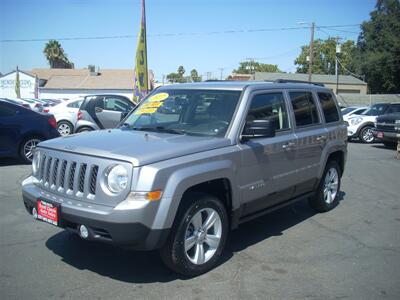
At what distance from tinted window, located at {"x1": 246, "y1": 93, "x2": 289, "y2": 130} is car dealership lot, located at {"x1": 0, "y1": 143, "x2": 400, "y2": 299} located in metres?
1.48

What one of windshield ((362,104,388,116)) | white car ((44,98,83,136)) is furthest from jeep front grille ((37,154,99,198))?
windshield ((362,104,388,116))

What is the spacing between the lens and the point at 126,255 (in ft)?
15.2

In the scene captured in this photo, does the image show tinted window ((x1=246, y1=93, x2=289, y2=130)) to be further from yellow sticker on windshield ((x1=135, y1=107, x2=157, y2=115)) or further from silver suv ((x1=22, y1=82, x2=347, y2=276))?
yellow sticker on windshield ((x1=135, y1=107, x2=157, y2=115))

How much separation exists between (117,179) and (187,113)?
162 cm

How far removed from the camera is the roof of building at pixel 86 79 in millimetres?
55625

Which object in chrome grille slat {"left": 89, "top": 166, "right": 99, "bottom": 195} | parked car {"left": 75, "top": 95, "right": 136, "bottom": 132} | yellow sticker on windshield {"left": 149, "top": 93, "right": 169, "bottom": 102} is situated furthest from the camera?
parked car {"left": 75, "top": 95, "right": 136, "bottom": 132}

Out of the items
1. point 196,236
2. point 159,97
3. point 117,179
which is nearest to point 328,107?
point 159,97

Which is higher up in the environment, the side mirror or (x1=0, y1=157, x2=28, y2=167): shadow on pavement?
the side mirror

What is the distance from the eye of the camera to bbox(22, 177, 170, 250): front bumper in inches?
139

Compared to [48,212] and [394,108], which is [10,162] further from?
[394,108]

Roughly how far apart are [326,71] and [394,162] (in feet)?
279

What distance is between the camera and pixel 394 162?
1209 cm

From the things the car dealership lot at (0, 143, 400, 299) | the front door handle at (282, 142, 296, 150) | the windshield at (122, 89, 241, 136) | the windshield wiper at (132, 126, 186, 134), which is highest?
the windshield at (122, 89, 241, 136)

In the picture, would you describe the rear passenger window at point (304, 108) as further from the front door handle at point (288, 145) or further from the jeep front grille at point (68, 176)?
the jeep front grille at point (68, 176)
